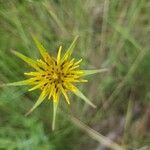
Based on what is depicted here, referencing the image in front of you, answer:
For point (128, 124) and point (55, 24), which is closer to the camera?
point (55, 24)

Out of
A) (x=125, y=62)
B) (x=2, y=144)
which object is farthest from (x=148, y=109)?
(x=2, y=144)

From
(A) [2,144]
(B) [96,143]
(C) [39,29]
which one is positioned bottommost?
(A) [2,144]

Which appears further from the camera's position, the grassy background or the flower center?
the grassy background

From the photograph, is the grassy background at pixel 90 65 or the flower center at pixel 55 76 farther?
the grassy background at pixel 90 65

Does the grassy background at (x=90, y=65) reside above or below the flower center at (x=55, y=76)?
above

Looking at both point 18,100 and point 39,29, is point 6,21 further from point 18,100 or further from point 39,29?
point 18,100

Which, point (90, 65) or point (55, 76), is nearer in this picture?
point (55, 76)

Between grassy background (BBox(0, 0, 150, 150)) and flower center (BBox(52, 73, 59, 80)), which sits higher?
grassy background (BBox(0, 0, 150, 150))

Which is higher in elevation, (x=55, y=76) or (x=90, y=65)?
(x=90, y=65)
